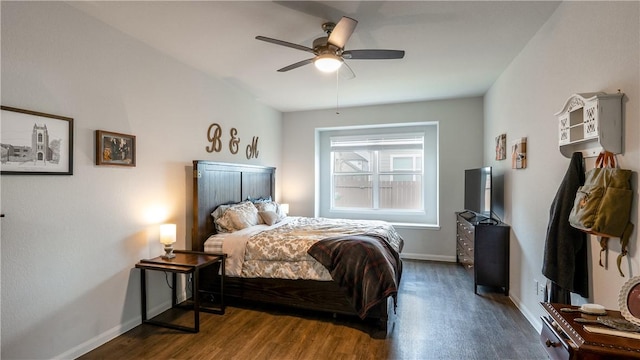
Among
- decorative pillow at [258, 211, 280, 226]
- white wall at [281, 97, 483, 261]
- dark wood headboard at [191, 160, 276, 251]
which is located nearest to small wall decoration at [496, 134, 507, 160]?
white wall at [281, 97, 483, 261]

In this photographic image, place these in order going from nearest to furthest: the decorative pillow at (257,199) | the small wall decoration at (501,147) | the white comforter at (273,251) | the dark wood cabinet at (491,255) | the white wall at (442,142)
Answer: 1. the white comforter at (273,251)
2. the dark wood cabinet at (491,255)
3. the small wall decoration at (501,147)
4. the decorative pillow at (257,199)
5. the white wall at (442,142)

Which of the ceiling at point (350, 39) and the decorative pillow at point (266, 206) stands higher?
the ceiling at point (350, 39)

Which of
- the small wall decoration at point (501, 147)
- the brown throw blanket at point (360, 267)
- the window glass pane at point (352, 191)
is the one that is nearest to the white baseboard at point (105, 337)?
the brown throw blanket at point (360, 267)

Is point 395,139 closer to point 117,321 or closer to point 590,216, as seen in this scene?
point 590,216

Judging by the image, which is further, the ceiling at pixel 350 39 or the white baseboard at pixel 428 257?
the white baseboard at pixel 428 257

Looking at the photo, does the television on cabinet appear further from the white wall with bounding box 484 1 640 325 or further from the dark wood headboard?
the dark wood headboard

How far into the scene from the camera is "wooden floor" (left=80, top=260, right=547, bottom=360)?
244 centimetres

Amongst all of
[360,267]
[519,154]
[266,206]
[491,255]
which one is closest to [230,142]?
[266,206]

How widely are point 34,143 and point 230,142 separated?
2354 mm

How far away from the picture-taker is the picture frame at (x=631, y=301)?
1.34 metres

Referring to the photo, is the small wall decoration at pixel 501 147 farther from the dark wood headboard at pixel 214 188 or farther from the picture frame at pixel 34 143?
the picture frame at pixel 34 143

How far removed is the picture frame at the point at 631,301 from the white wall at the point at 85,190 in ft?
11.3

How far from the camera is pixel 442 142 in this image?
5164 millimetres

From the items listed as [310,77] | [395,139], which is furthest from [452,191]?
[310,77]
